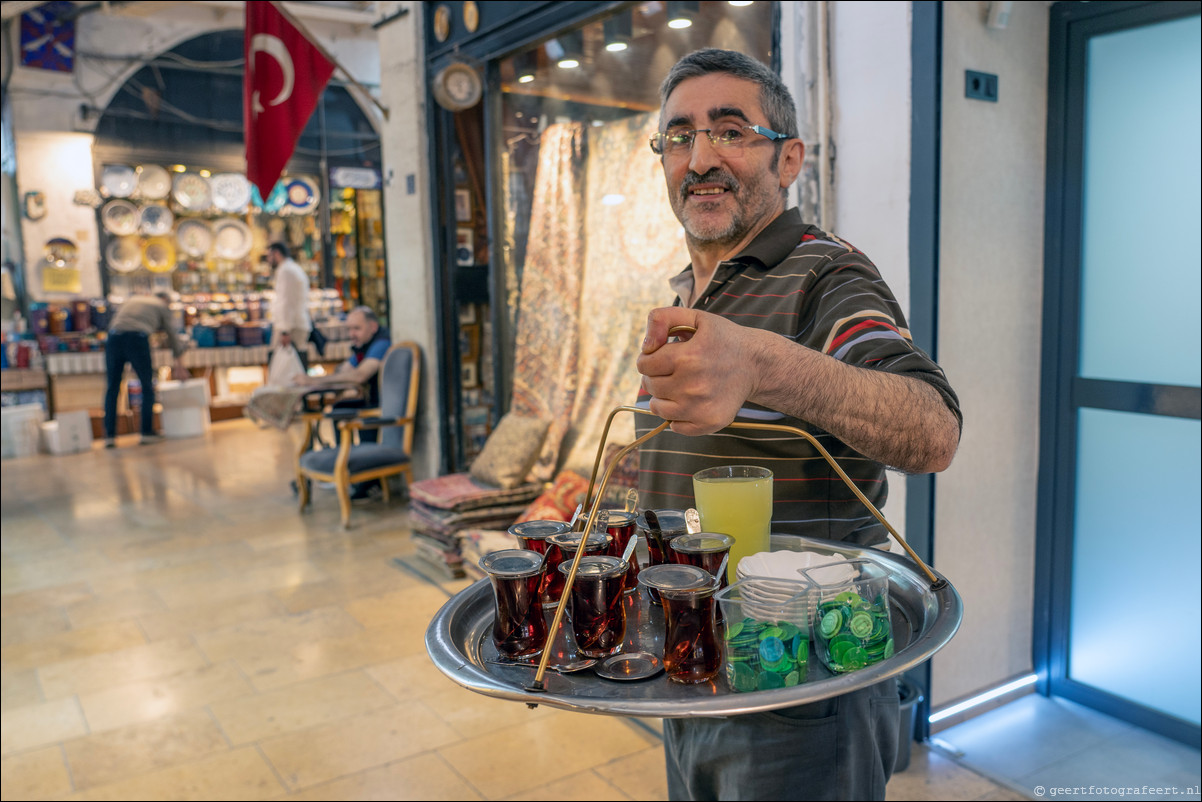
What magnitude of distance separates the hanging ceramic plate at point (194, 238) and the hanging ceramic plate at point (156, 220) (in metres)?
0.21

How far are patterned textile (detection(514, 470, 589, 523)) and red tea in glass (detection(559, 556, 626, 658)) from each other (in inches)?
122

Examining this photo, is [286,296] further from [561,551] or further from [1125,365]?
[561,551]

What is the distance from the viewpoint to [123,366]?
9.21 metres

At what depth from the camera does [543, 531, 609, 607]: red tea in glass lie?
1.11m

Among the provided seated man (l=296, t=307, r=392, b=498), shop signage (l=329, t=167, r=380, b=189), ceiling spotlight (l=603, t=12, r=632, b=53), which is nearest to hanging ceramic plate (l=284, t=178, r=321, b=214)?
shop signage (l=329, t=167, r=380, b=189)

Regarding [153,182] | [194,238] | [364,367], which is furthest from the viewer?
[194,238]

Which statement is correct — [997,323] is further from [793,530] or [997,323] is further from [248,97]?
[248,97]

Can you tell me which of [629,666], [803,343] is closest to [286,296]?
[803,343]

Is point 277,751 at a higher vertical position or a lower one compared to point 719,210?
lower

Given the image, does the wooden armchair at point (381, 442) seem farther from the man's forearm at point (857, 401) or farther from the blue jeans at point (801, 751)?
the man's forearm at point (857, 401)

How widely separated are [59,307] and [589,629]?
11.0 metres

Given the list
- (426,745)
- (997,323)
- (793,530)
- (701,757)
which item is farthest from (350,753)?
(997,323)

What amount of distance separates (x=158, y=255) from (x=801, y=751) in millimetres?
12175

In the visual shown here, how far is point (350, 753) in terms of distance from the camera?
9.65 feet
